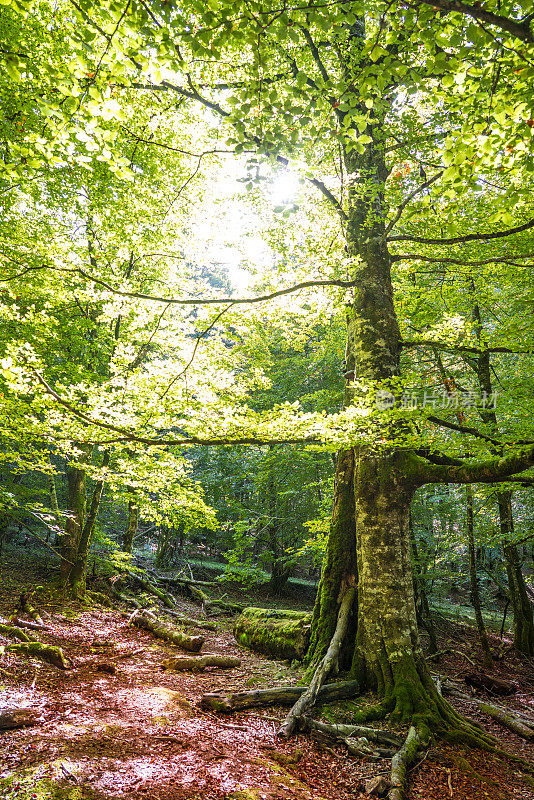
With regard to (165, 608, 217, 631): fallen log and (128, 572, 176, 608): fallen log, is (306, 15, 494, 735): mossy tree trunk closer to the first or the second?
(165, 608, 217, 631): fallen log

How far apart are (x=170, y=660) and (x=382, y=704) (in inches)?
139

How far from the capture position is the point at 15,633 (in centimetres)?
611

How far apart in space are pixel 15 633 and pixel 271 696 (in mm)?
4124

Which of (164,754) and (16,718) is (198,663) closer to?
(164,754)

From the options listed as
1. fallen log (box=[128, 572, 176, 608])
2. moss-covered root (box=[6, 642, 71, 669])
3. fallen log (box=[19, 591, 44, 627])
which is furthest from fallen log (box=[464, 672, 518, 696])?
fallen log (box=[19, 591, 44, 627])

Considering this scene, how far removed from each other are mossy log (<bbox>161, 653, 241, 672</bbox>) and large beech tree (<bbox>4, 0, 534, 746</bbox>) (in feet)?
4.95

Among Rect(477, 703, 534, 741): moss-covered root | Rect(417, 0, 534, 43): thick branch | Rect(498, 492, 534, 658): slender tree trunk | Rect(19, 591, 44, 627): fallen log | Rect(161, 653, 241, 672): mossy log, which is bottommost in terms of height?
Rect(477, 703, 534, 741): moss-covered root

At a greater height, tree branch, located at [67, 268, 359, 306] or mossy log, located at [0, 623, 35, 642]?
tree branch, located at [67, 268, 359, 306]

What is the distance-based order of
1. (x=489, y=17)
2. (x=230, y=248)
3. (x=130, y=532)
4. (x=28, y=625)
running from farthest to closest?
(x=130, y=532) < (x=230, y=248) < (x=28, y=625) < (x=489, y=17)

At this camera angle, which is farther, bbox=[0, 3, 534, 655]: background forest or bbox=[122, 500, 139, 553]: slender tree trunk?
bbox=[122, 500, 139, 553]: slender tree trunk

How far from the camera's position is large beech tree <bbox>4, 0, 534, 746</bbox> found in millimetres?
3029

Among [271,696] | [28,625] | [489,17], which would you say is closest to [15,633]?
[28,625]

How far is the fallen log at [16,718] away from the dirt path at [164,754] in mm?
95

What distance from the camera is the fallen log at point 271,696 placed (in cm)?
490
